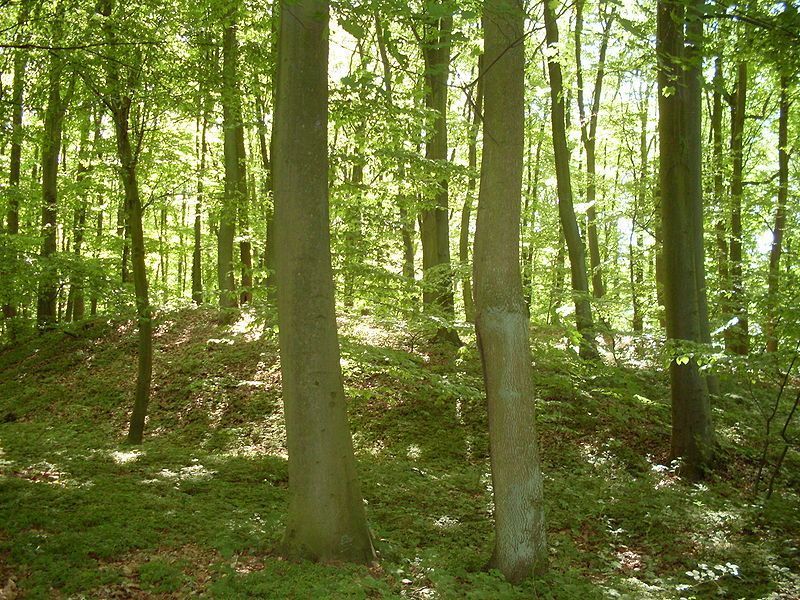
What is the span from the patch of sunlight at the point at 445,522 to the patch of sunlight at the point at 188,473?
307 centimetres

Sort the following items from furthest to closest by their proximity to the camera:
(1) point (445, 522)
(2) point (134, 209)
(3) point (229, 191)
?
(3) point (229, 191) → (2) point (134, 209) → (1) point (445, 522)

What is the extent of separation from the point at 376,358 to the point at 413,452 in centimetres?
208

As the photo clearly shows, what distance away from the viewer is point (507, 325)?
5.21 metres

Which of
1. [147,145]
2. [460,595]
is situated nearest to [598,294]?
[147,145]

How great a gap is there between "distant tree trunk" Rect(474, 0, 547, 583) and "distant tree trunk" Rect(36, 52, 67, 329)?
228 inches

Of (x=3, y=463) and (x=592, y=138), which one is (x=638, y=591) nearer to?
(x=3, y=463)

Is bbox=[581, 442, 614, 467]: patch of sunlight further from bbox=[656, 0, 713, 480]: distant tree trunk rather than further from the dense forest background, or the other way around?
bbox=[656, 0, 713, 480]: distant tree trunk

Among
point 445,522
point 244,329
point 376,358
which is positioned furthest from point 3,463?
point 244,329

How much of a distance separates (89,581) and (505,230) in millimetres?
4239

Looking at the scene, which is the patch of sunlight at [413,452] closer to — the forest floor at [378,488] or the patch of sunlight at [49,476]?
the forest floor at [378,488]

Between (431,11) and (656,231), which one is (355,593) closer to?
(431,11)

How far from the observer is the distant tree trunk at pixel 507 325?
5227 millimetres

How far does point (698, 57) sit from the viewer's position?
5883 mm

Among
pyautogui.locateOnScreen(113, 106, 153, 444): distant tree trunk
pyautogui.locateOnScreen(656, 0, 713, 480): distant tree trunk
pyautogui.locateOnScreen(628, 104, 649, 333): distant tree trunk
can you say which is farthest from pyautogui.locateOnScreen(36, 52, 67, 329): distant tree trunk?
pyautogui.locateOnScreen(628, 104, 649, 333): distant tree trunk
